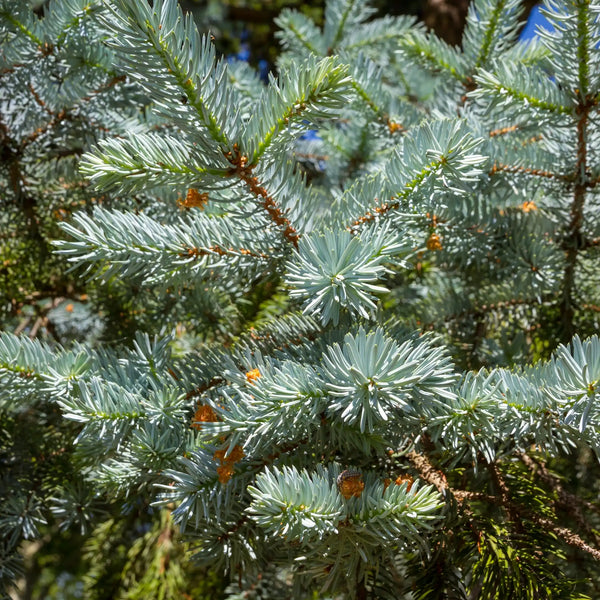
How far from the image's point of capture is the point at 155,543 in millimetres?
1007

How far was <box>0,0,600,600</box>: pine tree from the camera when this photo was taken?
47 cm

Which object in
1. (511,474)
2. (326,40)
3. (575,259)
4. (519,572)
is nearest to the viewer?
(519,572)

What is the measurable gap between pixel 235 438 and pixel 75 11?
0.61 meters

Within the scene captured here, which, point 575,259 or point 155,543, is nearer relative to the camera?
point 575,259

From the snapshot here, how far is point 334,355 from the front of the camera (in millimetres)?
462

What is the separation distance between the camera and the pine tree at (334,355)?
0.47 metres

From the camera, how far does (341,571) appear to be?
0.52m

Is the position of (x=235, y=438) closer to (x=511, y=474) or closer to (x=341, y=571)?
(x=341, y=571)

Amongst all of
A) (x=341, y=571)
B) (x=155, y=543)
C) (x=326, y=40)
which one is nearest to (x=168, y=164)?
(x=341, y=571)

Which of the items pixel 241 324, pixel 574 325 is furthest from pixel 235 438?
pixel 574 325

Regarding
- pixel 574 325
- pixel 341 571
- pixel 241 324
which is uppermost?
pixel 574 325

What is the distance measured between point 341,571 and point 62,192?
2.26 feet

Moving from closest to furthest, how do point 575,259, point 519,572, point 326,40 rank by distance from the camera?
1. point 519,572
2. point 575,259
3. point 326,40

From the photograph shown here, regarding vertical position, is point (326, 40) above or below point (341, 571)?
above
